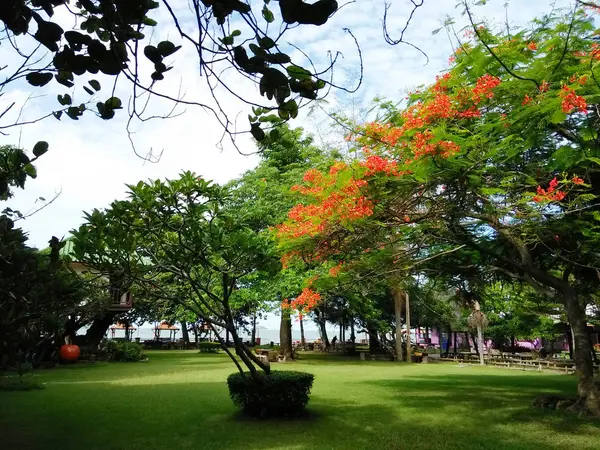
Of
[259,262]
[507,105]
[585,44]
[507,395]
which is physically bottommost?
[507,395]

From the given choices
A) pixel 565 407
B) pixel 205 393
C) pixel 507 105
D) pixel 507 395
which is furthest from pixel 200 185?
pixel 507 395

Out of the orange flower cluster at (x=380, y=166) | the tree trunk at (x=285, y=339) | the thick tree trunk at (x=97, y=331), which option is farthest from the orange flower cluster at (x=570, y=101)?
the thick tree trunk at (x=97, y=331)

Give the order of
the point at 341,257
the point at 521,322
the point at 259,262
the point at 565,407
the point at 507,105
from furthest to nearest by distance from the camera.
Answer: the point at 521,322, the point at 341,257, the point at 565,407, the point at 507,105, the point at 259,262

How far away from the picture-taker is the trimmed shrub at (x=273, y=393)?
7711mm

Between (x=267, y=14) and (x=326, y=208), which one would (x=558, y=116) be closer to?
(x=326, y=208)

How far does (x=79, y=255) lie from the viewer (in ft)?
17.6

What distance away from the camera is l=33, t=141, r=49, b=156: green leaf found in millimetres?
2514

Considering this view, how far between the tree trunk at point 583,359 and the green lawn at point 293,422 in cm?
72

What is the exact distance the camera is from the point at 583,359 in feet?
28.9

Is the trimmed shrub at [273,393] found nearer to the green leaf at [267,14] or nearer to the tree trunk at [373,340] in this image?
the green leaf at [267,14]

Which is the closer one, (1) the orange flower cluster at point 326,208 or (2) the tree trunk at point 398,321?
(1) the orange flower cluster at point 326,208

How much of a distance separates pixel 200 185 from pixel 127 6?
411cm

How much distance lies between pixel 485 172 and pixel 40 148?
6.25 metres

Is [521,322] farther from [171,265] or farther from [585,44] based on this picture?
[171,265]
